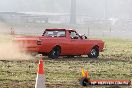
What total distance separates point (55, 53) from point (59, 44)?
1.47ft

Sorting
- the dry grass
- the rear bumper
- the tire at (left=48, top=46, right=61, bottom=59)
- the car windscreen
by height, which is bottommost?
the dry grass

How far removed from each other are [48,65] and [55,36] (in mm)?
3476

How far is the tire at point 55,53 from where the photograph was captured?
711 inches

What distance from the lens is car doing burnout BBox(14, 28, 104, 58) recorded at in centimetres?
1769

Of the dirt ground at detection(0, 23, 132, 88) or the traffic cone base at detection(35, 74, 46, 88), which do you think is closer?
the traffic cone base at detection(35, 74, 46, 88)

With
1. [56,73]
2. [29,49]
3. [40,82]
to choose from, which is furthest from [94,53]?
[40,82]

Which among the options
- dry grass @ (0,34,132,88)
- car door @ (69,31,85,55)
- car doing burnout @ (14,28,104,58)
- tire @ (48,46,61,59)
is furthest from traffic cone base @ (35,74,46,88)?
car door @ (69,31,85,55)

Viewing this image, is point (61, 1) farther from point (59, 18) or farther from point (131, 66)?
point (131, 66)

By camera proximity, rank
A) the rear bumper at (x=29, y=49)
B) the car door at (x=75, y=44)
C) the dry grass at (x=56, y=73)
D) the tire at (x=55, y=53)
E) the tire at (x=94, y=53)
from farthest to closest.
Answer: the tire at (x=94, y=53) → the car door at (x=75, y=44) → the tire at (x=55, y=53) → the rear bumper at (x=29, y=49) → the dry grass at (x=56, y=73)

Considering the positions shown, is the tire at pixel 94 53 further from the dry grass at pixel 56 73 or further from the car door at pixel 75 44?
the dry grass at pixel 56 73

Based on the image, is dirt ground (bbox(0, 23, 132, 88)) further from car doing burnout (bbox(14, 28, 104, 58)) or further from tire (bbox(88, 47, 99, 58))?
tire (bbox(88, 47, 99, 58))

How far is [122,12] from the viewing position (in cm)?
13238

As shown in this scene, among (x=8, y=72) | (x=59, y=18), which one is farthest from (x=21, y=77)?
(x=59, y=18)

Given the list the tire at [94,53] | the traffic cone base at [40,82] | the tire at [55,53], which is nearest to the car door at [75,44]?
the tire at [55,53]
